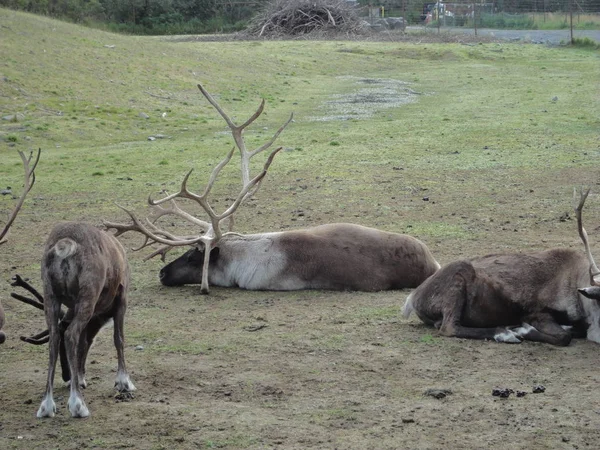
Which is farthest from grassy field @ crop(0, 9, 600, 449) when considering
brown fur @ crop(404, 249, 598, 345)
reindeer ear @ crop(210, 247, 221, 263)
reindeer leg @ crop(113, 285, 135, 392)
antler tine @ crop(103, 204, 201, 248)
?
antler tine @ crop(103, 204, 201, 248)

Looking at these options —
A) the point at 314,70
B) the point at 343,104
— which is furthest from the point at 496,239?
the point at 314,70

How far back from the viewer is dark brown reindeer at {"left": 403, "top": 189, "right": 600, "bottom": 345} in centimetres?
753

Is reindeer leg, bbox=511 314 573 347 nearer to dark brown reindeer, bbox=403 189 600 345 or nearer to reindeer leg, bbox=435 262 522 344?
dark brown reindeer, bbox=403 189 600 345

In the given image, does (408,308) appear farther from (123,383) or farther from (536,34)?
(536,34)

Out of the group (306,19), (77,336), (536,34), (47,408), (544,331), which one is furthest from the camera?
(536,34)

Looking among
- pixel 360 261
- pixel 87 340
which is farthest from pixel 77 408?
pixel 360 261

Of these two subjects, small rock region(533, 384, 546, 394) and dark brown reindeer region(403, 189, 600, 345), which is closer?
small rock region(533, 384, 546, 394)

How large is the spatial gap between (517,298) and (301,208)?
18.7 ft

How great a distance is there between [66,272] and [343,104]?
19.9 metres

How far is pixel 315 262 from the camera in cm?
973

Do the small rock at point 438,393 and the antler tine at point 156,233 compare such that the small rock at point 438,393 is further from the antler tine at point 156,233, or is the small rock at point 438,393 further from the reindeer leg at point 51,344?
the antler tine at point 156,233

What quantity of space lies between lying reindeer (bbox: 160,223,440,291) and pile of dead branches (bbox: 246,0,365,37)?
35.3 metres

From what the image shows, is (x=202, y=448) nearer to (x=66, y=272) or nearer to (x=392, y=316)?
(x=66, y=272)

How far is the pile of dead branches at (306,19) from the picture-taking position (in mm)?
44969
